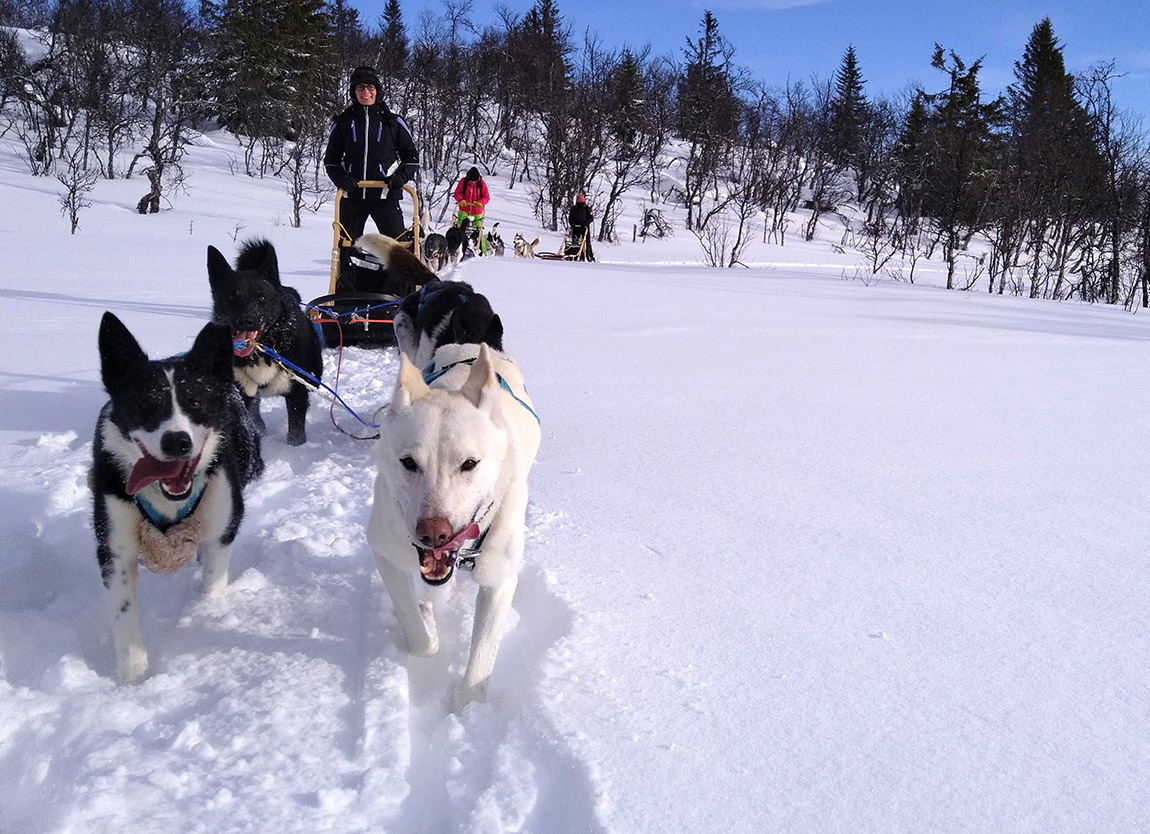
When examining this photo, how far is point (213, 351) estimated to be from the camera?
2.41 m

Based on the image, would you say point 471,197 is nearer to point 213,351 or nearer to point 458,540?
point 213,351

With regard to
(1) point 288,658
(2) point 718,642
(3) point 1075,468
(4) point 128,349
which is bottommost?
(1) point 288,658

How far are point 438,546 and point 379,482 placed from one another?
526 millimetres

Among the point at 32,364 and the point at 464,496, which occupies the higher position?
the point at 464,496

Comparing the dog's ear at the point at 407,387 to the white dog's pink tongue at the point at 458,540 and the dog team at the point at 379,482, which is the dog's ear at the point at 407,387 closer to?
the dog team at the point at 379,482

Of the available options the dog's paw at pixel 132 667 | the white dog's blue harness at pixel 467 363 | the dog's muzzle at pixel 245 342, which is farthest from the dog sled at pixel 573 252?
the dog's paw at pixel 132 667

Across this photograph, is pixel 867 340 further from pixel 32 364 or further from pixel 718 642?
pixel 32 364

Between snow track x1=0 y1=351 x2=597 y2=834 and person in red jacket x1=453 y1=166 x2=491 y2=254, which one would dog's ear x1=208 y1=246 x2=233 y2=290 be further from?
person in red jacket x1=453 y1=166 x2=491 y2=254

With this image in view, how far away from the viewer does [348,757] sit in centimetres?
175

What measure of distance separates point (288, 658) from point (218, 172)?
28988 mm

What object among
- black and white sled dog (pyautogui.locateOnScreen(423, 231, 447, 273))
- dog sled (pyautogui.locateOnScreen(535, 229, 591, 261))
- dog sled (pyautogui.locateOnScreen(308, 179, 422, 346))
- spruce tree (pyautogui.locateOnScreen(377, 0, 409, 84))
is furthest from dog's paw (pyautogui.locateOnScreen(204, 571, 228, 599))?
spruce tree (pyautogui.locateOnScreen(377, 0, 409, 84))

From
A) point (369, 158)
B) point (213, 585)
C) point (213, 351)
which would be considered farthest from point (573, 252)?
point (213, 585)

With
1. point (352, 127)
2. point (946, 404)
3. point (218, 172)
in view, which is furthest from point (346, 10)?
point (946, 404)

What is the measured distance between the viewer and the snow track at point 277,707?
1.57 metres
